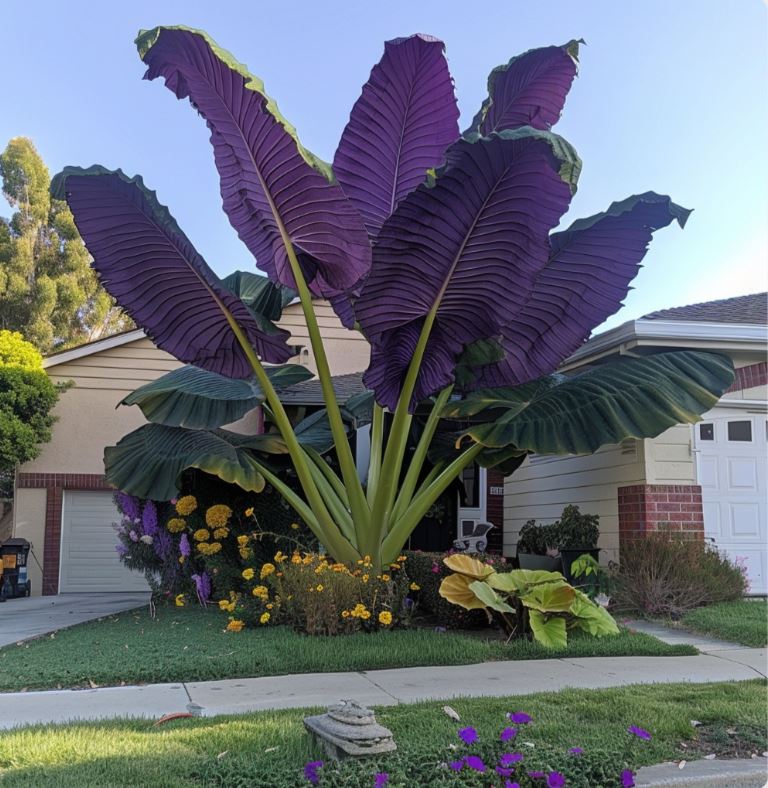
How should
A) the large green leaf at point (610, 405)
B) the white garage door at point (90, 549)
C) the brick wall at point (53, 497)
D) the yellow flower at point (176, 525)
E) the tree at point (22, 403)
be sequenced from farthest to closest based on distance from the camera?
the white garage door at point (90, 549) < the brick wall at point (53, 497) < the tree at point (22, 403) < the yellow flower at point (176, 525) < the large green leaf at point (610, 405)

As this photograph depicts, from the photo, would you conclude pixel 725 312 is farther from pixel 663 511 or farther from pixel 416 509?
pixel 416 509

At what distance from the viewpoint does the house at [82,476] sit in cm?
1541

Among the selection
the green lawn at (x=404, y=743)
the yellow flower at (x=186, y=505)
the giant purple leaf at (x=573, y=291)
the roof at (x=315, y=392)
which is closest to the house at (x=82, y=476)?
the roof at (x=315, y=392)

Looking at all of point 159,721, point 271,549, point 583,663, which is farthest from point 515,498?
point 159,721

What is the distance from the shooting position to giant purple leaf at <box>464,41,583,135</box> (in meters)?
8.05

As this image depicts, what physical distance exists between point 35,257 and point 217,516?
20.7 m

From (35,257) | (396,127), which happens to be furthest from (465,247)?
(35,257)

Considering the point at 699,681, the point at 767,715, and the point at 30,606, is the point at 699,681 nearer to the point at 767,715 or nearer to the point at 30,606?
the point at 767,715

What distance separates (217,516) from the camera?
9.64 m

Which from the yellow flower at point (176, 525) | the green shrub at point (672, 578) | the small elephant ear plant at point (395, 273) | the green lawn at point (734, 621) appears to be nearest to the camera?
the small elephant ear plant at point (395, 273)

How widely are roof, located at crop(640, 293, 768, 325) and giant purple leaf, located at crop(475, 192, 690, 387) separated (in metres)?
1.68

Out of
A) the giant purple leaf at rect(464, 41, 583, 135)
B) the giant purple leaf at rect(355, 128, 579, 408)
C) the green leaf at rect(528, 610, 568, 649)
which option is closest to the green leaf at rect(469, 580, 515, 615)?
the green leaf at rect(528, 610, 568, 649)

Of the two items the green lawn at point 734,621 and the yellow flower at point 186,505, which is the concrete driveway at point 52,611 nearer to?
the yellow flower at point 186,505

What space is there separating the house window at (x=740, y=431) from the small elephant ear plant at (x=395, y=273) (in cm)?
224
